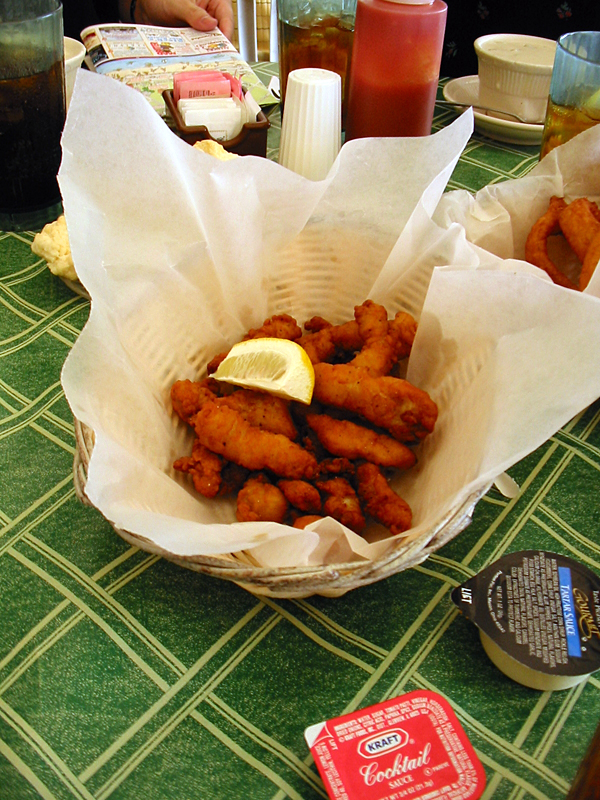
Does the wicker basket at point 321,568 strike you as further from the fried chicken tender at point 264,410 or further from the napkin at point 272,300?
the fried chicken tender at point 264,410

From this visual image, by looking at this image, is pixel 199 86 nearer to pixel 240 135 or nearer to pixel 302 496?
pixel 240 135

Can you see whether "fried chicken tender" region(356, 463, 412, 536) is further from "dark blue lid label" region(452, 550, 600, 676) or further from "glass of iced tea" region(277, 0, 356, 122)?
"glass of iced tea" region(277, 0, 356, 122)

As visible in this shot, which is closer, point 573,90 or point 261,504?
point 261,504

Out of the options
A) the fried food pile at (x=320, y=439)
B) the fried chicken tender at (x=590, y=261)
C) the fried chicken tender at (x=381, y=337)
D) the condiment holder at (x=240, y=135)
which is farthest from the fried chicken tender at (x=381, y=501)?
the condiment holder at (x=240, y=135)

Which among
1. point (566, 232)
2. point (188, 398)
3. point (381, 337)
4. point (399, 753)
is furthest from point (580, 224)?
point (399, 753)

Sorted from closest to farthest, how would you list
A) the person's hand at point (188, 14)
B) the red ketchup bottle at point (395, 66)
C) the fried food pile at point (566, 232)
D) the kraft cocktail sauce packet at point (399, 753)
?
the kraft cocktail sauce packet at point (399, 753)
the fried food pile at point (566, 232)
the red ketchup bottle at point (395, 66)
the person's hand at point (188, 14)

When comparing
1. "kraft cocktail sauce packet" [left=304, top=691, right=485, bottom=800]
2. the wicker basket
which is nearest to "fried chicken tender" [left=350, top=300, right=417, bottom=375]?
the wicker basket
